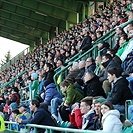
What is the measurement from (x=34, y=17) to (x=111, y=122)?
1229 inches

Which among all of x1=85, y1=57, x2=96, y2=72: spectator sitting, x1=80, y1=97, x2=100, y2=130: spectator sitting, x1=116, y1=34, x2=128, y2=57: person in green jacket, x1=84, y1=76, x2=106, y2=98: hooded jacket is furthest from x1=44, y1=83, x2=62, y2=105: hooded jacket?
x1=80, y1=97, x2=100, y2=130: spectator sitting

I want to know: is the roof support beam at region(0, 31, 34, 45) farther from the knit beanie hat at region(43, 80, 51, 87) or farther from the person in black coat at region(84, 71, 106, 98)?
the person in black coat at region(84, 71, 106, 98)

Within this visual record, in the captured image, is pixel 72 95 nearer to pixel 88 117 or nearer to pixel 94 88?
pixel 94 88

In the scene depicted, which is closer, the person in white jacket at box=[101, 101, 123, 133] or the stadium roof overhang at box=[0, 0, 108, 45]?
the person in white jacket at box=[101, 101, 123, 133]

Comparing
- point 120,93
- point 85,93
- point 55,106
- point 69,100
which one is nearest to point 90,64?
point 55,106

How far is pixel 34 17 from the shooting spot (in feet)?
119

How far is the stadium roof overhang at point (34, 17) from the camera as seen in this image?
105ft

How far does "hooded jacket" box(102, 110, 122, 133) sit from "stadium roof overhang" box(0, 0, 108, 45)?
996 inches

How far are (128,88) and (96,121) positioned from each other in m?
0.82

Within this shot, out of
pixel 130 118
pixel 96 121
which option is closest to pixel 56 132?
pixel 96 121

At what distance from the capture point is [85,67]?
1069 centimetres

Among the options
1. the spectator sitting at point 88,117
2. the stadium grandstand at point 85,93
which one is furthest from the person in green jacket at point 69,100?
the spectator sitting at point 88,117

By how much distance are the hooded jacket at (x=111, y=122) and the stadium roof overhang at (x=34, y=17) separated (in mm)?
25310

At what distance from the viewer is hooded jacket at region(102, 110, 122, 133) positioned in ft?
18.9
